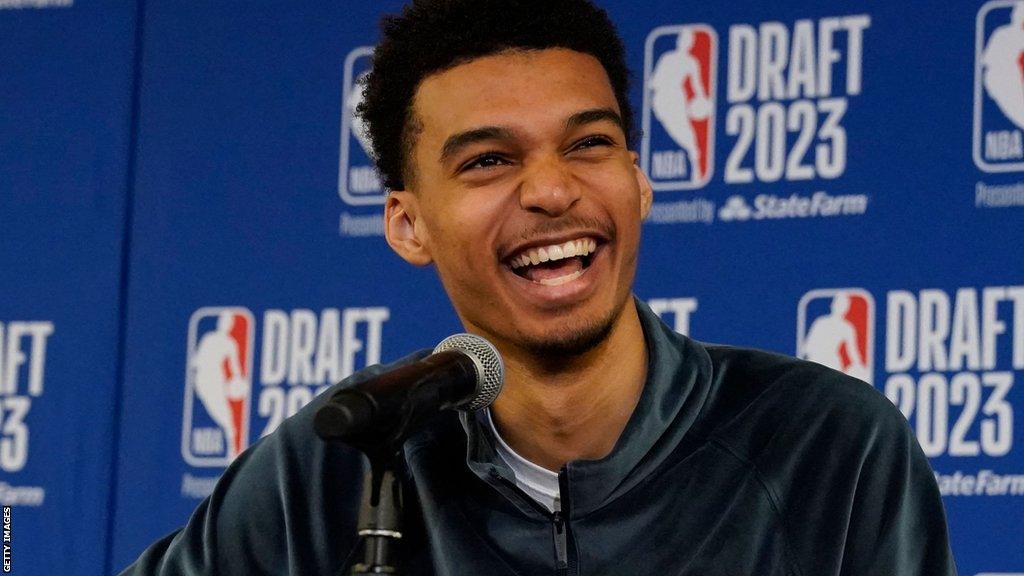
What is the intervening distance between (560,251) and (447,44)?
0.30 meters

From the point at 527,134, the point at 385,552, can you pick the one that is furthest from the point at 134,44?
the point at 385,552

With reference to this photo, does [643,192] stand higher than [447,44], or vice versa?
[447,44]

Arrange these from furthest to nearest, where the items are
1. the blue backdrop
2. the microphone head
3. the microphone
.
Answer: the blue backdrop
the microphone head
the microphone

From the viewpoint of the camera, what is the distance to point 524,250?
1.60 metres

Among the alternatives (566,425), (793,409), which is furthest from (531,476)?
(793,409)

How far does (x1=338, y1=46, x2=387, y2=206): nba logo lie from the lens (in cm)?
284

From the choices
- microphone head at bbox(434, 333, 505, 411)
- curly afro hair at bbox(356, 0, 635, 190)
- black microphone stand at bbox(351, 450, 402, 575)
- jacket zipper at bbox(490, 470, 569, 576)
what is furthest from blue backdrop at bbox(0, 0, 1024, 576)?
black microphone stand at bbox(351, 450, 402, 575)

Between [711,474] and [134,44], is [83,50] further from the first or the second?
[711,474]

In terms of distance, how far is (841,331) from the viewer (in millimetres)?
2473

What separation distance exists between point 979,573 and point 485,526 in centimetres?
104

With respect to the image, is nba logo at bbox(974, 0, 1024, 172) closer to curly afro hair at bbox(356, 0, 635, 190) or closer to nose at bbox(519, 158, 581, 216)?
curly afro hair at bbox(356, 0, 635, 190)

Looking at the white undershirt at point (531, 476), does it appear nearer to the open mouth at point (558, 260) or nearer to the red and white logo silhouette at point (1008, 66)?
the open mouth at point (558, 260)

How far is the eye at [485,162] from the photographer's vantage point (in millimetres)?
1639

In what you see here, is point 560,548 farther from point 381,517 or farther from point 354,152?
point 354,152
